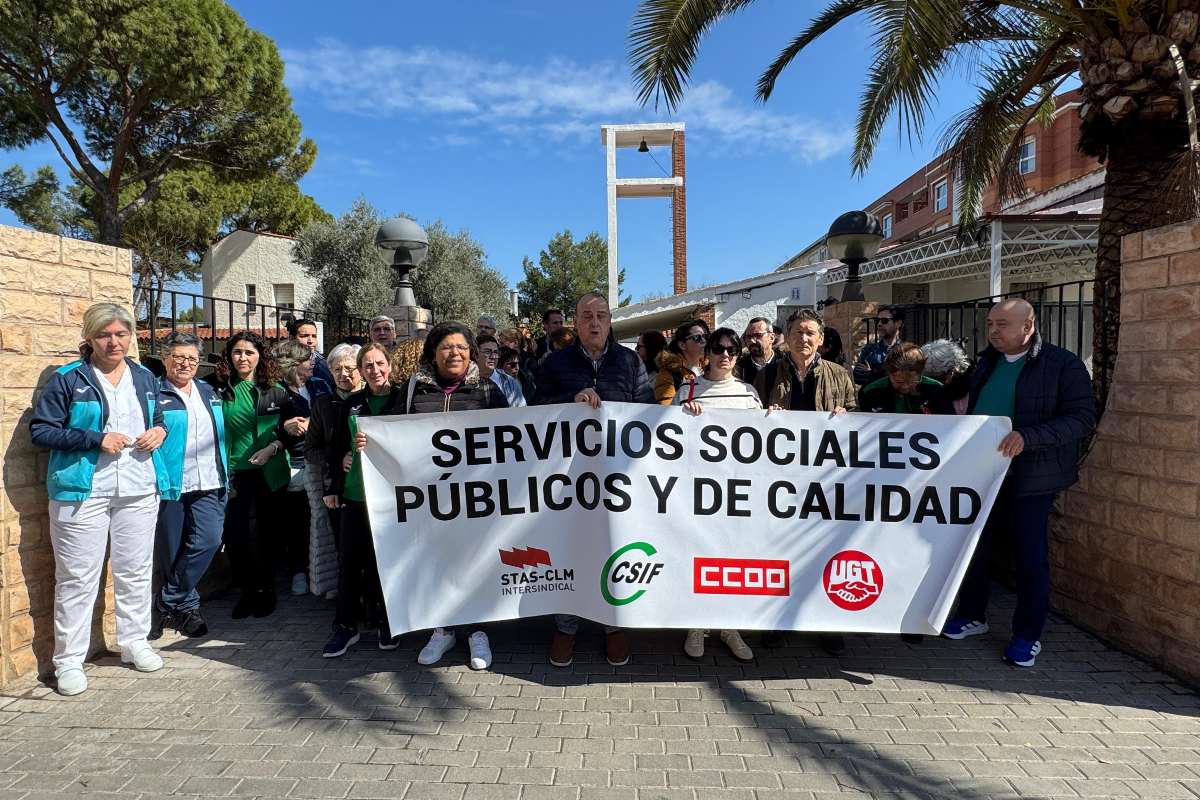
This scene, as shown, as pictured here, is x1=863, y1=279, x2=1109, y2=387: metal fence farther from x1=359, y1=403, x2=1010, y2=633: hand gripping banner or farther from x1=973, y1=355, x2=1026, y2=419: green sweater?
x1=359, y1=403, x2=1010, y2=633: hand gripping banner

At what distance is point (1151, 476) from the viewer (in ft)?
12.2

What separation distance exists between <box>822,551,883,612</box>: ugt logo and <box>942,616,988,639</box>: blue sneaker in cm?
89

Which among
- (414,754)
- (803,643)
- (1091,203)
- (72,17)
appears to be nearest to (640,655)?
(803,643)

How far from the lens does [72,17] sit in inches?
701

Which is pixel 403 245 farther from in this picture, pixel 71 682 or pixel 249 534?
pixel 71 682

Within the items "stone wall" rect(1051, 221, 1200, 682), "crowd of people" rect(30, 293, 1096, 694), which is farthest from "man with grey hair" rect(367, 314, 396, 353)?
"stone wall" rect(1051, 221, 1200, 682)

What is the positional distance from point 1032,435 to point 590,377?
2.40 meters

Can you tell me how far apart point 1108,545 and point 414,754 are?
13.1ft

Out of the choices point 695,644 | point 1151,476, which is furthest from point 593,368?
point 1151,476

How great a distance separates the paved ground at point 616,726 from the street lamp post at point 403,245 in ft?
19.6

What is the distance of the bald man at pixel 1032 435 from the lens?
12.0 feet

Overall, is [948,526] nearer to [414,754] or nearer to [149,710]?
[414,754]

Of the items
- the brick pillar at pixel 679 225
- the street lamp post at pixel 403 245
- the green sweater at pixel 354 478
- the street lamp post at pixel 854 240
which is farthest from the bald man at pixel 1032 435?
the brick pillar at pixel 679 225

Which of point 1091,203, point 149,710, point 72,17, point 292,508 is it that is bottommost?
point 149,710
